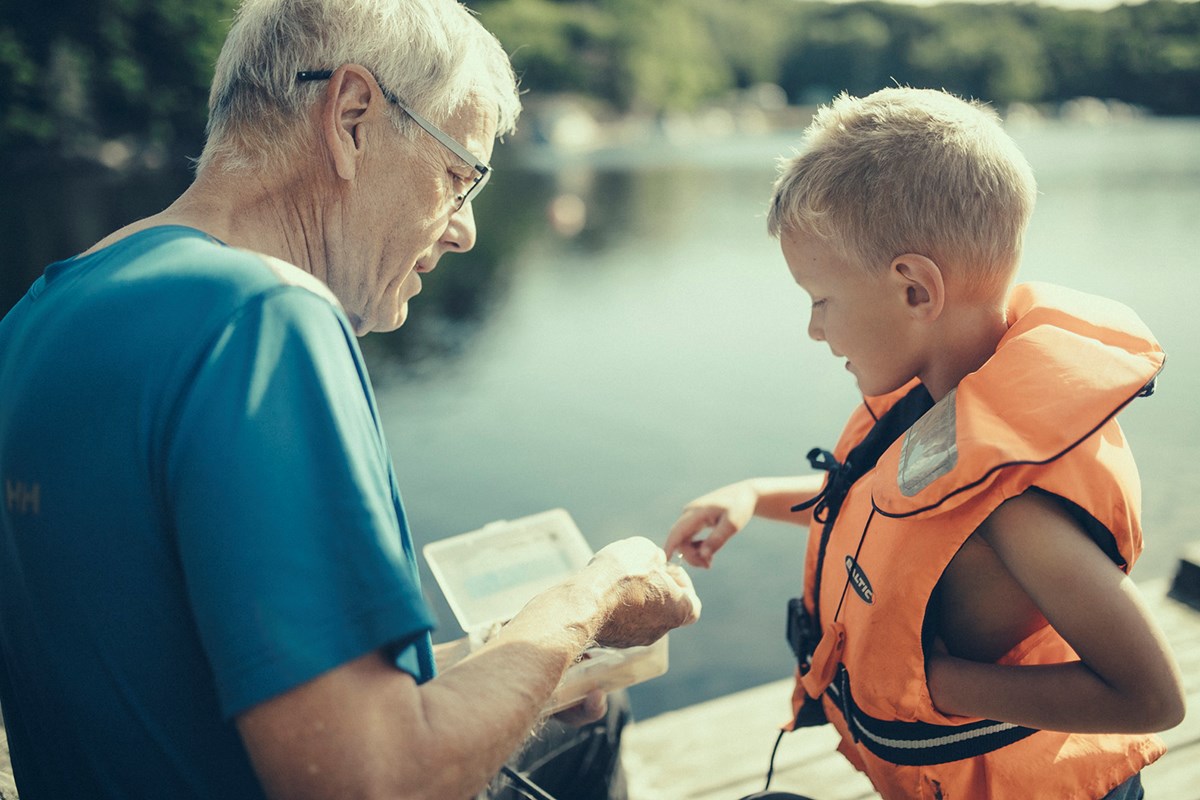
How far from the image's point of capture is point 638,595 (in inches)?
51.7

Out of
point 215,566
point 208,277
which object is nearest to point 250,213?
point 208,277

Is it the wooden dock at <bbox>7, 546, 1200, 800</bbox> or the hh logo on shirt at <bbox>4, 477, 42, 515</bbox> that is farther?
the wooden dock at <bbox>7, 546, 1200, 800</bbox>

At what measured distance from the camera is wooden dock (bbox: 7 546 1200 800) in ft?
7.05

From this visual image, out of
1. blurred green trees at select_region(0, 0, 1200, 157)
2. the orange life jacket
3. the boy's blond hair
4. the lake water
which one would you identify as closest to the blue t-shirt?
the orange life jacket

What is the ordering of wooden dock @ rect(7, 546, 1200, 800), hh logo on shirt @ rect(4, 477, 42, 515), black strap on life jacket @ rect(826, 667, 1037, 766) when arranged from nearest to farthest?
1. hh logo on shirt @ rect(4, 477, 42, 515)
2. black strap on life jacket @ rect(826, 667, 1037, 766)
3. wooden dock @ rect(7, 546, 1200, 800)

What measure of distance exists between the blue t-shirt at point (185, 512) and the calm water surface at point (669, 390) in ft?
3.09

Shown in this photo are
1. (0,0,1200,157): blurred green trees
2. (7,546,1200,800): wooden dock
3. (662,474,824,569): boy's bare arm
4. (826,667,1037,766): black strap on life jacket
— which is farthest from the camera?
(0,0,1200,157): blurred green trees

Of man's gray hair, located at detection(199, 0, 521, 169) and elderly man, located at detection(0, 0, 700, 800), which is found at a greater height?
man's gray hair, located at detection(199, 0, 521, 169)

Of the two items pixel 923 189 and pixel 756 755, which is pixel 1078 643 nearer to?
pixel 923 189

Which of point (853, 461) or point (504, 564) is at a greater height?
point (853, 461)

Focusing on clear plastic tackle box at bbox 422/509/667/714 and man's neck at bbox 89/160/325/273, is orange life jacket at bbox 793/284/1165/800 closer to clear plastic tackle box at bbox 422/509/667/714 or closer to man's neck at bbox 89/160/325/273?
clear plastic tackle box at bbox 422/509/667/714

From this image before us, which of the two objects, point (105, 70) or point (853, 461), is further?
point (105, 70)

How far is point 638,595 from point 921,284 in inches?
27.0

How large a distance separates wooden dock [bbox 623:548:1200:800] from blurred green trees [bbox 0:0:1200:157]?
535 inches
